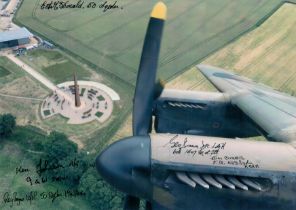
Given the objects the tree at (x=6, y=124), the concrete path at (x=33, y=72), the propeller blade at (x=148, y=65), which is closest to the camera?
the propeller blade at (x=148, y=65)

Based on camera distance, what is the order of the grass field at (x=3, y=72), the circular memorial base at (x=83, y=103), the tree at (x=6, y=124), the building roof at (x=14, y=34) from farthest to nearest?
the building roof at (x=14, y=34)
the grass field at (x=3, y=72)
the circular memorial base at (x=83, y=103)
the tree at (x=6, y=124)

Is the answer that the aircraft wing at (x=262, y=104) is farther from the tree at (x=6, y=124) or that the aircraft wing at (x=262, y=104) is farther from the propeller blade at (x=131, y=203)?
the tree at (x=6, y=124)

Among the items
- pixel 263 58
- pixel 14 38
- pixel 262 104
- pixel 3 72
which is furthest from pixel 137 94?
pixel 14 38

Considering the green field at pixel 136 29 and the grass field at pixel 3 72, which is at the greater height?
the green field at pixel 136 29

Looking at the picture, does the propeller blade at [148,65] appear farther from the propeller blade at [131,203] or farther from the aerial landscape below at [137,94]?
the propeller blade at [131,203]
